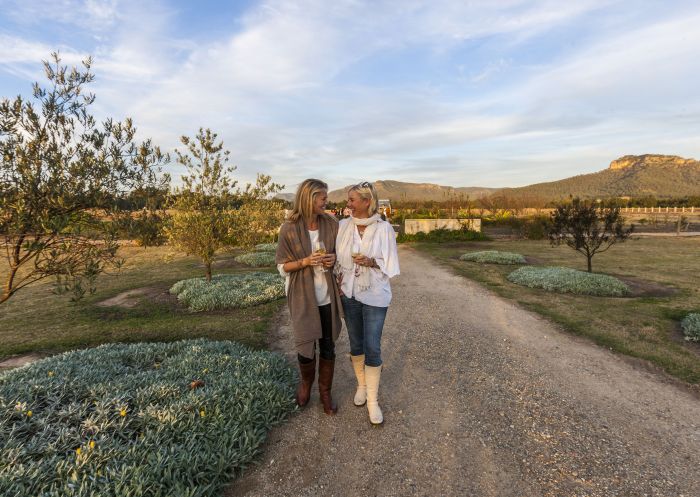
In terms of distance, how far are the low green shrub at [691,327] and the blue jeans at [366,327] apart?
6.24m

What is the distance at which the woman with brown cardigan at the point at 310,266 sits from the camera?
11.7 ft

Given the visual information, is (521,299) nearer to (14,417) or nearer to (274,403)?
(274,403)

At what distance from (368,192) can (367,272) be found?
83cm

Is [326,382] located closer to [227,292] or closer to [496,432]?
[496,432]

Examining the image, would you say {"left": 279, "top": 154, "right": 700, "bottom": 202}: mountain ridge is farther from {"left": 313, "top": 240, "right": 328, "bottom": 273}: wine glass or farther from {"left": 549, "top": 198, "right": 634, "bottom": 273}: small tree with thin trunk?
{"left": 313, "top": 240, "right": 328, "bottom": 273}: wine glass

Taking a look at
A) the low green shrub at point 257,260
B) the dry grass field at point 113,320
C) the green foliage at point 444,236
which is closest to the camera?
the dry grass field at point 113,320

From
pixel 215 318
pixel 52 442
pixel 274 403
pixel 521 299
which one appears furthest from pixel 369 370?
pixel 521 299

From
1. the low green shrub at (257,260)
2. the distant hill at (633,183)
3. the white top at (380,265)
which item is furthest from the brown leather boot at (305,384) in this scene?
the distant hill at (633,183)

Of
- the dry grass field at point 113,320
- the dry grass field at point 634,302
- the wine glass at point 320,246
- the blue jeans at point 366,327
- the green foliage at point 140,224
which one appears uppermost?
the green foliage at point 140,224

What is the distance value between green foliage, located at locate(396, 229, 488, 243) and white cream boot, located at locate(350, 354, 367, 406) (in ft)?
64.3

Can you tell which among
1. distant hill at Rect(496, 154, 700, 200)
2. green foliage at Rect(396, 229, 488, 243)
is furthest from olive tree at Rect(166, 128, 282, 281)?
distant hill at Rect(496, 154, 700, 200)

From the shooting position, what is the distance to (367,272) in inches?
144

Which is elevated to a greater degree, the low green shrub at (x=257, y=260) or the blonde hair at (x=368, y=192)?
the blonde hair at (x=368, y=192)

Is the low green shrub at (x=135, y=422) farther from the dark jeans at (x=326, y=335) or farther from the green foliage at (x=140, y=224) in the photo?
the green foliage at (x=140, y=224)
